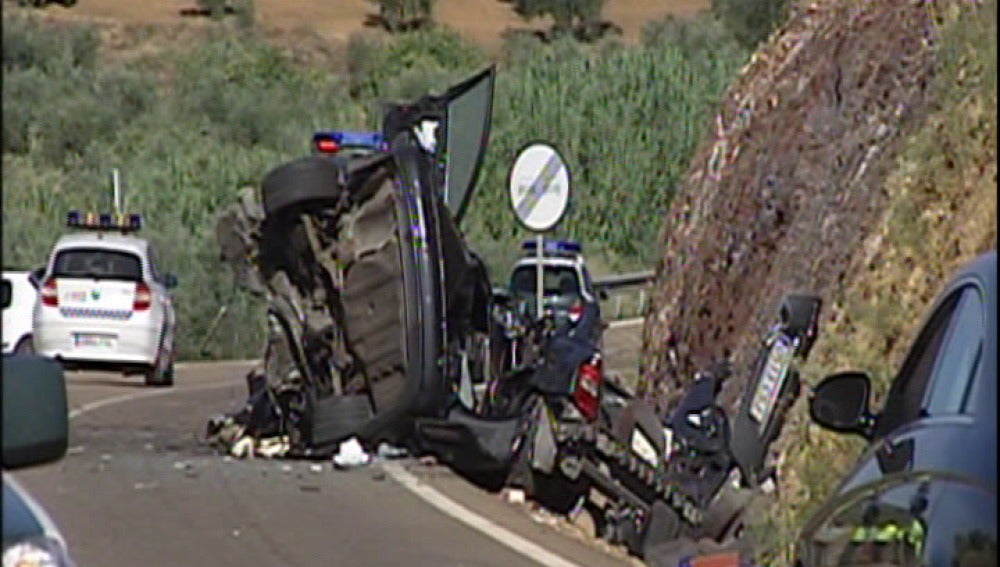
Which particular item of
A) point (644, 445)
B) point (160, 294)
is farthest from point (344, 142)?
point (160, 294)

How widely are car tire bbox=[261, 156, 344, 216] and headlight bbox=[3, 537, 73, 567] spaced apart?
1215cm

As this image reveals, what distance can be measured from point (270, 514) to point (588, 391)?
6.57ft

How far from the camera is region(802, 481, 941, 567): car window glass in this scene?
6.13m

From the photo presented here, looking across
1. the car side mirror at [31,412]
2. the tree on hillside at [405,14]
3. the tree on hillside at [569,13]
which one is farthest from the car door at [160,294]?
the tree on hillside at [569,13]

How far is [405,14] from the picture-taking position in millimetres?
85312

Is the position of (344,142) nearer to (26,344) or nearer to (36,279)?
(26,344)

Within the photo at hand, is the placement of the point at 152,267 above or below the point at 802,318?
below

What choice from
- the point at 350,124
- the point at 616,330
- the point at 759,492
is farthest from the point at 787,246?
the point at 350,124

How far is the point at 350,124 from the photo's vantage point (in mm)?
54688

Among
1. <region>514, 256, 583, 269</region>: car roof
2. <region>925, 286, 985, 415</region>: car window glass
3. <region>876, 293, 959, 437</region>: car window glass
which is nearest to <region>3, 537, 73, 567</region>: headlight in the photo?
<region>925, 286, 985, 415</region>: car window glass

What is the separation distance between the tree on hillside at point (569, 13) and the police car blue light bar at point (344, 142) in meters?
67.6

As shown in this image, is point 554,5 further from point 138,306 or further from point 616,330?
point 138,306

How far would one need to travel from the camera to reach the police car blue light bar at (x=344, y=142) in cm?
1753

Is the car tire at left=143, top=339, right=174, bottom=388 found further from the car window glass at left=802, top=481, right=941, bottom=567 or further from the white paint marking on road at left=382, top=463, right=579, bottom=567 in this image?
the car window glass at left=802, top=481, right=941, bottom=567
